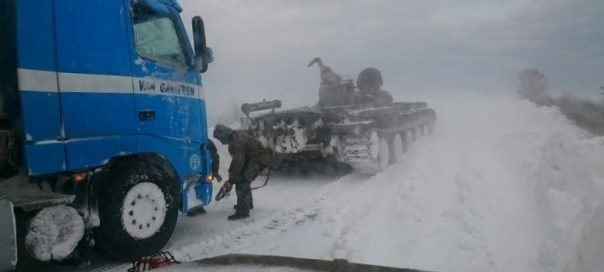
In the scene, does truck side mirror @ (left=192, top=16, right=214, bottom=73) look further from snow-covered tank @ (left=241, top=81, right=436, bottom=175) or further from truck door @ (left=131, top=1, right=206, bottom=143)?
snow-covered tank @ (left=241, top=81, right=436, bottom=175)

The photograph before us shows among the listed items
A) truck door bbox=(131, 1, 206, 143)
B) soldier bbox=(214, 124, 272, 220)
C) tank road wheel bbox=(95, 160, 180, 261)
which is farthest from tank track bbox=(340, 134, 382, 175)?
tank road wheel bbox=(95, 160, 180, 261)

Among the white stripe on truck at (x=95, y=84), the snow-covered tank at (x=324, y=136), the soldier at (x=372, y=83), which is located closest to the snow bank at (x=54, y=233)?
the white stripe on truck at (x=95, y=84)

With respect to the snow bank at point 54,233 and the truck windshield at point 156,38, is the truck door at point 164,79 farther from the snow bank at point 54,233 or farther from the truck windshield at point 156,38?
the snow bank at point 54,233

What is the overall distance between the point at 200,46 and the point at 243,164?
181 centimetres

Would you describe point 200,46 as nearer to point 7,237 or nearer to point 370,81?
point 7,237

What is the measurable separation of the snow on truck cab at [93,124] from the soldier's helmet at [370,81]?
8.28 meters

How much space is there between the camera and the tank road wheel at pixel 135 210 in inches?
157

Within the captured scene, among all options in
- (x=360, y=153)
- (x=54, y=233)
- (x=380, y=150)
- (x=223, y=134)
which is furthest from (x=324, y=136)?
(x=54, y=233)

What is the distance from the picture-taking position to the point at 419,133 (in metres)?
14.1

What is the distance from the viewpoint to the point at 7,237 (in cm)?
297

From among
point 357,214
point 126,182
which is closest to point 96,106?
point 126,182

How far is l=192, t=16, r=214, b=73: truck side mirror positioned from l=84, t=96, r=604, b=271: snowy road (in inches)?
77.3

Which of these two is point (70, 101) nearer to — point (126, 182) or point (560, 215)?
point (126, 182)

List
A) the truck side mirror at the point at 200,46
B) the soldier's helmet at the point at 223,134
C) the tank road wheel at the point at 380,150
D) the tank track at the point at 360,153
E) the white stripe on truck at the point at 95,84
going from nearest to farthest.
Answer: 1. the white stripe on truck at the point at 95,84
2. the truck side mirror at the point at 200,46
3. the soldier's helmet at the point at 223,134
4. the tank track at the point at 360,153
5. the tank road wheel at the point at 380,150
